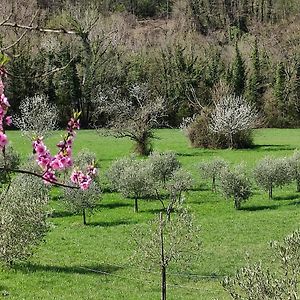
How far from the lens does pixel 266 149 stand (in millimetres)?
42469

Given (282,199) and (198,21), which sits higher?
(198,21)

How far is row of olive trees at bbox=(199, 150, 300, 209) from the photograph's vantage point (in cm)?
2569

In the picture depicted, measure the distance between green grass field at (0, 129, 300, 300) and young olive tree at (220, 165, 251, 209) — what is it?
49cm

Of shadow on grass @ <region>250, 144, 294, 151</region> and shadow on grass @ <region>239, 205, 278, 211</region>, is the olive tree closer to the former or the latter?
shadow on grass @ <region>239, 205, 278, 211</region>

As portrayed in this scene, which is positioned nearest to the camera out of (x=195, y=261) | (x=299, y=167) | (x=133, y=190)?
(x=195, y=261)

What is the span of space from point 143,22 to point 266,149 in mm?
65760

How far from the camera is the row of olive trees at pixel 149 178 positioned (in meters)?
26.3

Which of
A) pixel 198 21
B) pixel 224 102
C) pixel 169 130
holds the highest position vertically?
pixel 198 21

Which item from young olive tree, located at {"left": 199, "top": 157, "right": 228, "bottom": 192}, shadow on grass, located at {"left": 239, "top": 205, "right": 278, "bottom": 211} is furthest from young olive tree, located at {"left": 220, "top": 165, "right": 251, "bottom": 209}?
young olive tree, located at {"left": 199, "top": 157, "right": 228, "bottom": 192}

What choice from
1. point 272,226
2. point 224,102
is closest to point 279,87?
point 224,102

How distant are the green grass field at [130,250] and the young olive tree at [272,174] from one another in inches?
21.7

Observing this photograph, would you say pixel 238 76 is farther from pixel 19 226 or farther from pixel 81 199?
pixel 19 226

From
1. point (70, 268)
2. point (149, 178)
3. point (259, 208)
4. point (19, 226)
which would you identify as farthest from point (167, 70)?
point (19, 226)

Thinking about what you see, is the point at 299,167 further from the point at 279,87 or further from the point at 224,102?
the point at 279,87
